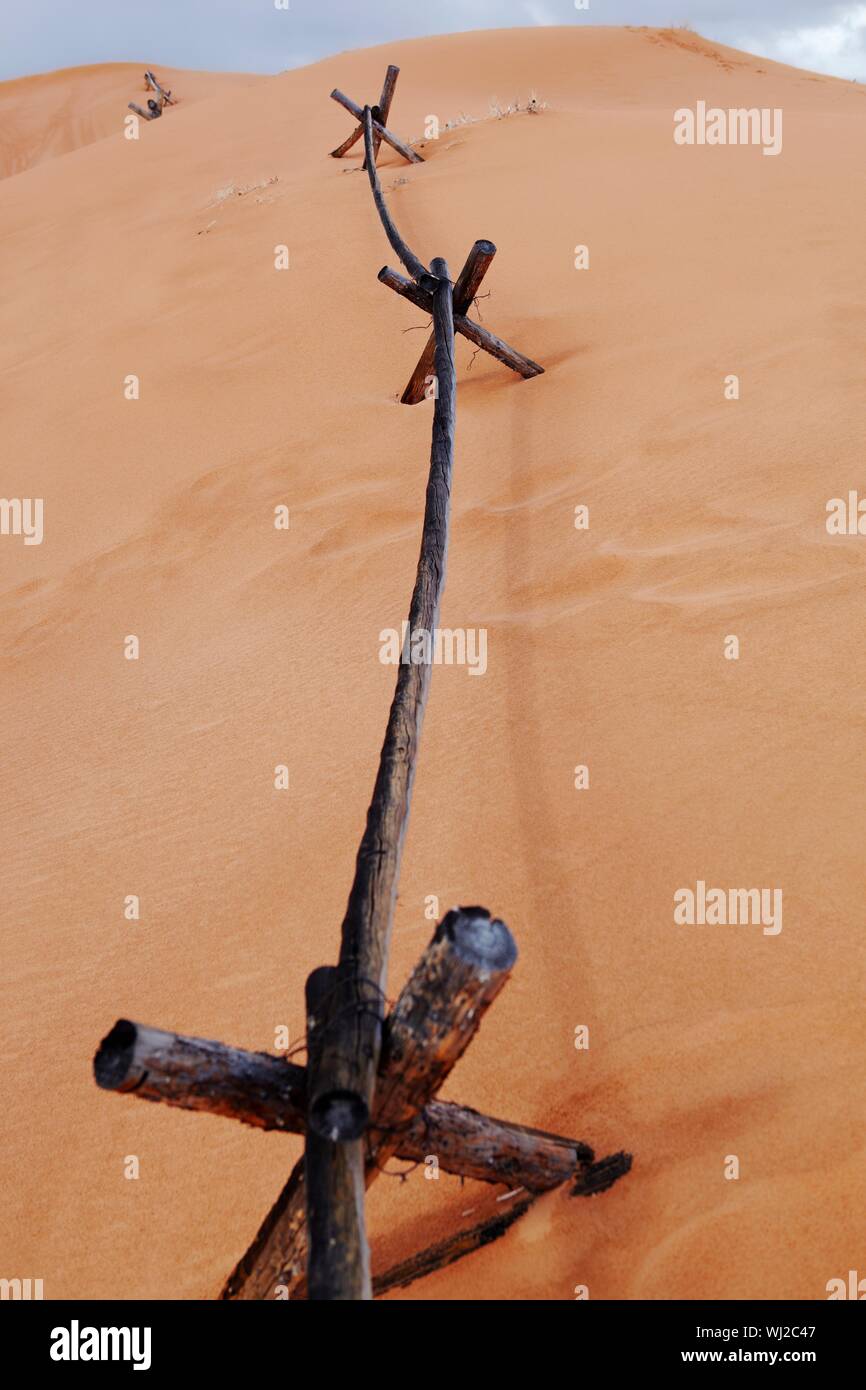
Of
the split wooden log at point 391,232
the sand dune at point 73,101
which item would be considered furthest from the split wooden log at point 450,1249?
the sand dune at point 73,101

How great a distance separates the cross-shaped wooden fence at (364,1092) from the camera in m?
1.28

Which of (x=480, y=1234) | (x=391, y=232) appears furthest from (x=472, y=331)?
(x=480, y=1234)

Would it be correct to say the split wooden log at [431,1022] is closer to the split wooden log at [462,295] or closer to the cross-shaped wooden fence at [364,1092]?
the cross-shaped wooden fence at [364,1092]

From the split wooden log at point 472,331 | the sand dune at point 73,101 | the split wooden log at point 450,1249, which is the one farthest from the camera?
the sand dune at point 73,101

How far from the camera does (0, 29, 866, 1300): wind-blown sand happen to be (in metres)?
1.92

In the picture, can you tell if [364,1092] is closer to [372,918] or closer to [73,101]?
[372,918]

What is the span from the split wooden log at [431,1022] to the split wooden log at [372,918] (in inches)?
1.7

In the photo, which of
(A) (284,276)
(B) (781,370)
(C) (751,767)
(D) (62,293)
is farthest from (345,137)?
(C) (751,767)

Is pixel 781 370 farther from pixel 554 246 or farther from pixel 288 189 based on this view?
pixel 288 189

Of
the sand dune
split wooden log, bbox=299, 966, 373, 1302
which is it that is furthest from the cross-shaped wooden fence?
the sand dune

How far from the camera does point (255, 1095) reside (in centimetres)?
142

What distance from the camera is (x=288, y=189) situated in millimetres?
9508

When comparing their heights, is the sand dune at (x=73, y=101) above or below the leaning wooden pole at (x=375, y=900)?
above
